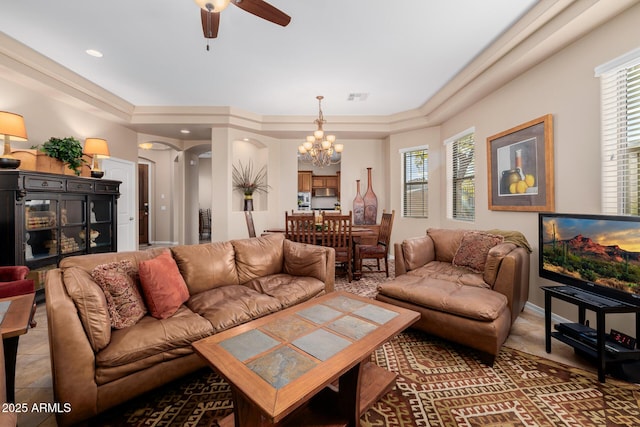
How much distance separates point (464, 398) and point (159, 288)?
6.67 ft

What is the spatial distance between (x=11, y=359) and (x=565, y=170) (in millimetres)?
4230

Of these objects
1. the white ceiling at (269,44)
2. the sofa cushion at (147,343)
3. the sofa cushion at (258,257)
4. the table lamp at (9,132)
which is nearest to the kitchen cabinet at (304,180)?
the white ceiling at (269,44)

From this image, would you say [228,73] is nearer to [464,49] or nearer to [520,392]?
[464,49]

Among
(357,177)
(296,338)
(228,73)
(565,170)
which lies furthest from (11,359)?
(357,177)

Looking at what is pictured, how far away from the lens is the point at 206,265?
2.31 meters

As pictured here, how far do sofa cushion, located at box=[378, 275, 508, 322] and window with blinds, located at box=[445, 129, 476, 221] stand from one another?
2.17 meters

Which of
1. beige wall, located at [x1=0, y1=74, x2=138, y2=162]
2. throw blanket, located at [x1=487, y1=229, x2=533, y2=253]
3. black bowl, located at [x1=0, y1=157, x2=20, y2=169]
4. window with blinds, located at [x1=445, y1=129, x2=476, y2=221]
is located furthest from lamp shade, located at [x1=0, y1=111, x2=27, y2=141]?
window with blinds, located at [x1=445, y1=129, x2=476, y2=221]

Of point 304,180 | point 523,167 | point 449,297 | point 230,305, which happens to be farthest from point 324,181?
point 230,305

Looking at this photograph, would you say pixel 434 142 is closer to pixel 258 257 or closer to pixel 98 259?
pixel 258 257

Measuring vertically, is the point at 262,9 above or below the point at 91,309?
above

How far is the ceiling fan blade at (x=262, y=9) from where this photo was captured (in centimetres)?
174

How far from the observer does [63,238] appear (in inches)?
133

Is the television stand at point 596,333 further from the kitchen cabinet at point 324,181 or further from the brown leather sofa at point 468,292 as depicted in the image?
the kitchen cabinet at point 324,181

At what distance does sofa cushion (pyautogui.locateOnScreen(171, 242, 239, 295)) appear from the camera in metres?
2.22
